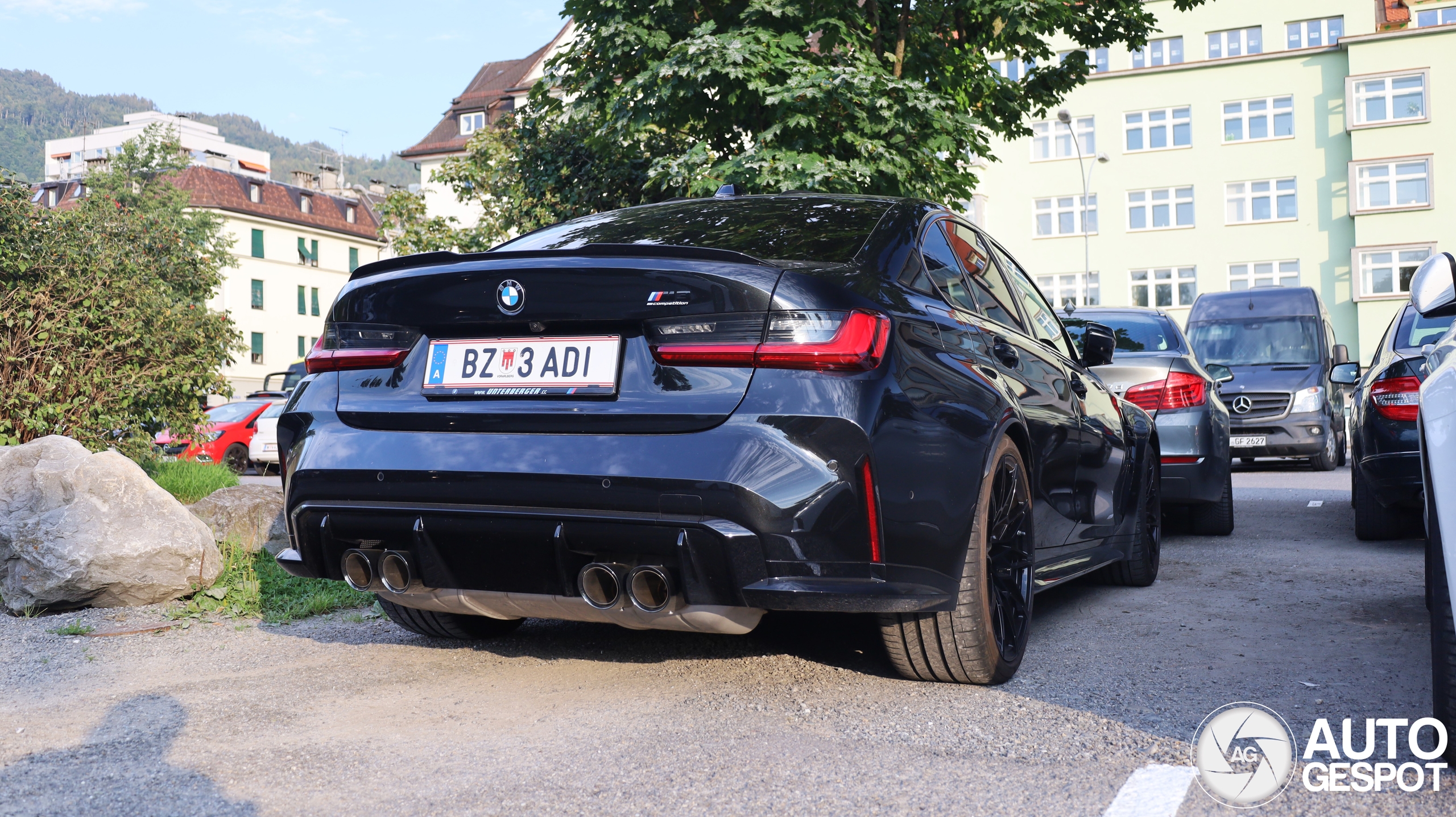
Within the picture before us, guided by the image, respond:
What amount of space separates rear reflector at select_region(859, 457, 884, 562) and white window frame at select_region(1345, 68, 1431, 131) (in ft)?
156

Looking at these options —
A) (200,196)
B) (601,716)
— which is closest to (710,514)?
(601,716)

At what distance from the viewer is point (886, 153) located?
38.9 ft

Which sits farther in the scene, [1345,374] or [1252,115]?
[1252,115]

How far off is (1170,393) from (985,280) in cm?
370

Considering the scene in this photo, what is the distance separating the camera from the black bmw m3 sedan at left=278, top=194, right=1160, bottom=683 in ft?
10.6

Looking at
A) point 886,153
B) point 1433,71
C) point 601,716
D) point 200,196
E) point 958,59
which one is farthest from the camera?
point 200,196

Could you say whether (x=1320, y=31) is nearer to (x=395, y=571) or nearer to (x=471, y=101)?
(x=471, y=101)

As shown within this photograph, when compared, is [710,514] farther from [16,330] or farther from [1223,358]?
[1223,358]

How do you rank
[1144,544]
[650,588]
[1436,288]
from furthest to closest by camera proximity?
1. [1144,544]
2. [1436,288]
3. [650,588]

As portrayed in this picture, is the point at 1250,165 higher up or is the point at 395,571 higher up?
the point at 1250,165

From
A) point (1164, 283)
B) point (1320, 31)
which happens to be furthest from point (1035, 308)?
point (1320, 31)

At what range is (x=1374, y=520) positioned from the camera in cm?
785

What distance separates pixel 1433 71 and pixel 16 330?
153 ft

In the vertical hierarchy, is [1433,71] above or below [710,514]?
above
